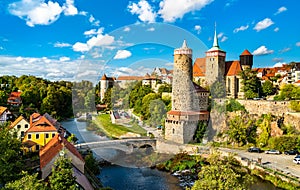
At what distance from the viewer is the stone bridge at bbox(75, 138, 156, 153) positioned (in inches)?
668

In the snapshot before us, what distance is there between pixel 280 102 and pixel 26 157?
16.5 metres

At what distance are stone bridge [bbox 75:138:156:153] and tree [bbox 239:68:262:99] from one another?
401 inches

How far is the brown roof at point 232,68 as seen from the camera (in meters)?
25.9

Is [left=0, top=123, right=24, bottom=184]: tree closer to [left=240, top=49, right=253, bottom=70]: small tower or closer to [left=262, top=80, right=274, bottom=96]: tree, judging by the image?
[left=262, top=80, right=274, bottom=96]: tree

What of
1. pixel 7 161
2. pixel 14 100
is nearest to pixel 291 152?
pixel 7 161

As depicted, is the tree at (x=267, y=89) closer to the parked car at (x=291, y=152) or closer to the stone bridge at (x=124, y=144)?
the parked car at (x=291, y=152)

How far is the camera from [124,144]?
17688 mm

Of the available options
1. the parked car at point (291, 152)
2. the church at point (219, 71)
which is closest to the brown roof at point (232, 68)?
the church at point (219, 71)

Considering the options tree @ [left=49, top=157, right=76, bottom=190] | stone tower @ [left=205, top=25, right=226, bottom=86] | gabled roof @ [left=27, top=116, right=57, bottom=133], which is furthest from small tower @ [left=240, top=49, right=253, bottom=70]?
tree @ [left=49, top=157, right=76, bottom=190]

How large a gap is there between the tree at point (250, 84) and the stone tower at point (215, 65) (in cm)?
186

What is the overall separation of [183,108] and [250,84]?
28.4 feet

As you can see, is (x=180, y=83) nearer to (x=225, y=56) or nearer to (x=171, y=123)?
(x=171, y=123)

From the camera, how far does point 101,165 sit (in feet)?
54.0

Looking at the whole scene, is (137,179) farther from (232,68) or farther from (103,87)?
(232,68)
